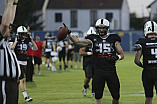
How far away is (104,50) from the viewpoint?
279 inches

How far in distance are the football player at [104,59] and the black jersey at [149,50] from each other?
556mm

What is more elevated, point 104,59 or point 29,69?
point 104,59

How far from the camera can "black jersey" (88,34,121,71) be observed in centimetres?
705

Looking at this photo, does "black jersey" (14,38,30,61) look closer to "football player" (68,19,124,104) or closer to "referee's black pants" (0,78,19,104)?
"football player" (68,19,124,104)

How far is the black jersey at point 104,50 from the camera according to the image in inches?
277

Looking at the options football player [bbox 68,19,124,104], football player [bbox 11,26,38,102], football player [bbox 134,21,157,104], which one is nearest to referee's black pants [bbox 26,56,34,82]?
football player [bbox 11,26,38,102]

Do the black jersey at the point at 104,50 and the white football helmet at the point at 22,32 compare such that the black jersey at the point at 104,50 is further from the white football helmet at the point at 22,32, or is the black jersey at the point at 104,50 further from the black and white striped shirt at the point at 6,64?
the white football helmet at the point at 22,32

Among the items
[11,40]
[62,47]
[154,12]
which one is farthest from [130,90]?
[154,12]

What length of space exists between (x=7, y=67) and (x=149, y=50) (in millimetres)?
2861

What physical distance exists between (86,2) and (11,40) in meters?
53.3

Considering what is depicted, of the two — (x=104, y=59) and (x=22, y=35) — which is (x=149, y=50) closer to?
(x=104, y=59)

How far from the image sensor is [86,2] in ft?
208

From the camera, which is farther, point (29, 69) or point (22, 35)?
point (29, 69)

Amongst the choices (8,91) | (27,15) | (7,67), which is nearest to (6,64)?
(7,67)
